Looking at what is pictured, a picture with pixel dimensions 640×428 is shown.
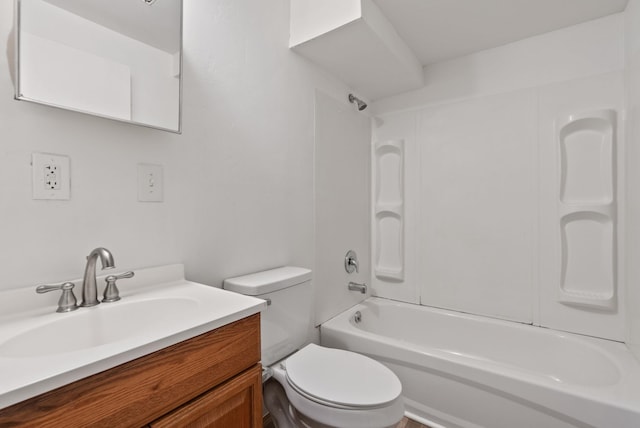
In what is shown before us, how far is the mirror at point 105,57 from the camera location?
818mm

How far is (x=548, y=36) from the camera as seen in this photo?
1.86 m

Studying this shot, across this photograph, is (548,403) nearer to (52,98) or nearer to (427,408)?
(427,408)

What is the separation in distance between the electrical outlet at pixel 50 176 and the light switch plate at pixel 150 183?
7.9 inches

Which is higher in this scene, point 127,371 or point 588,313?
point 127,371

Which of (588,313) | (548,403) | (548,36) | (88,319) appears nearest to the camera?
(88,319)

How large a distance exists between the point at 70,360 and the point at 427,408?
63.7 inches

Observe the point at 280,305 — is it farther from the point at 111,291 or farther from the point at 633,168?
the point at 633,168

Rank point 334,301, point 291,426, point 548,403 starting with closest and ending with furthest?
point 548,403, point 291,426, point 334,301

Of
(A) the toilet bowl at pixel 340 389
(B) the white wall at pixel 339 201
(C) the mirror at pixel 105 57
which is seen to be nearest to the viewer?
(C) the mirror at pixel 105 57

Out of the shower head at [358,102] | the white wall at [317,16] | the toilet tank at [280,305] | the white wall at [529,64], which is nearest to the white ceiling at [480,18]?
the white wall at [529,64]

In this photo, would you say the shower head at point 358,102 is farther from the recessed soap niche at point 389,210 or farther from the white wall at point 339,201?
Answer: the recessed soap niche at point 389,210

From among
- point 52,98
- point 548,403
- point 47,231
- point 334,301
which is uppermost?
point 52,98

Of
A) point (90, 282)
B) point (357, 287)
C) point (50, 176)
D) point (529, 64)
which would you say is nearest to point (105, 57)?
point (50, 176)

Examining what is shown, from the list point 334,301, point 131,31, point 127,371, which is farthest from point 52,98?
point 334,301
